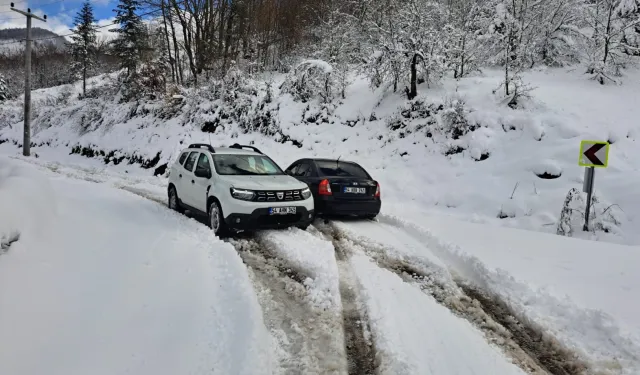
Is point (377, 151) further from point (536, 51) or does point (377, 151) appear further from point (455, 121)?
point (536, 51)

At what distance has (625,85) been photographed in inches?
505

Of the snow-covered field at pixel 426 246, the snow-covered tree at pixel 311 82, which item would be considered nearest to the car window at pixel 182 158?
the snow-covered field at pixel 426 246

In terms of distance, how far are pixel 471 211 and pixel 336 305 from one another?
6.73 meters

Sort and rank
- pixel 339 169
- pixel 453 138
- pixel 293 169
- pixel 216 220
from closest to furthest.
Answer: pixel 216 220, pixel 339 169, pixel 293 169, pixel 453 138

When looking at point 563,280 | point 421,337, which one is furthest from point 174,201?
point 563,280

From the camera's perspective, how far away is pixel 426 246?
691cm

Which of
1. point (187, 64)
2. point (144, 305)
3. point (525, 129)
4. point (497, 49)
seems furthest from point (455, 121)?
point (187, 64)

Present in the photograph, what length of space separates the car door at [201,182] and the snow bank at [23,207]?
2.42 m

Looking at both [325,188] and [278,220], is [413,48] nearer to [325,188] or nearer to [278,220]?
[325,188]

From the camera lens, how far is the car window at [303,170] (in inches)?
355

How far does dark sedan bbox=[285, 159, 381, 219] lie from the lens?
8.22 m

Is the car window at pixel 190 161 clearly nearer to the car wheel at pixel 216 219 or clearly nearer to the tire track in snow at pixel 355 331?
the car wheel at pixel 216 219

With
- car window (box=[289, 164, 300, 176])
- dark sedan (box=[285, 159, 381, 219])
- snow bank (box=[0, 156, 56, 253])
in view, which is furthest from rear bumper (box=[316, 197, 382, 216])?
snow bank (box=[0, 156, 56, 253])

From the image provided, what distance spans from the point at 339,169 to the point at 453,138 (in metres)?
5.36
